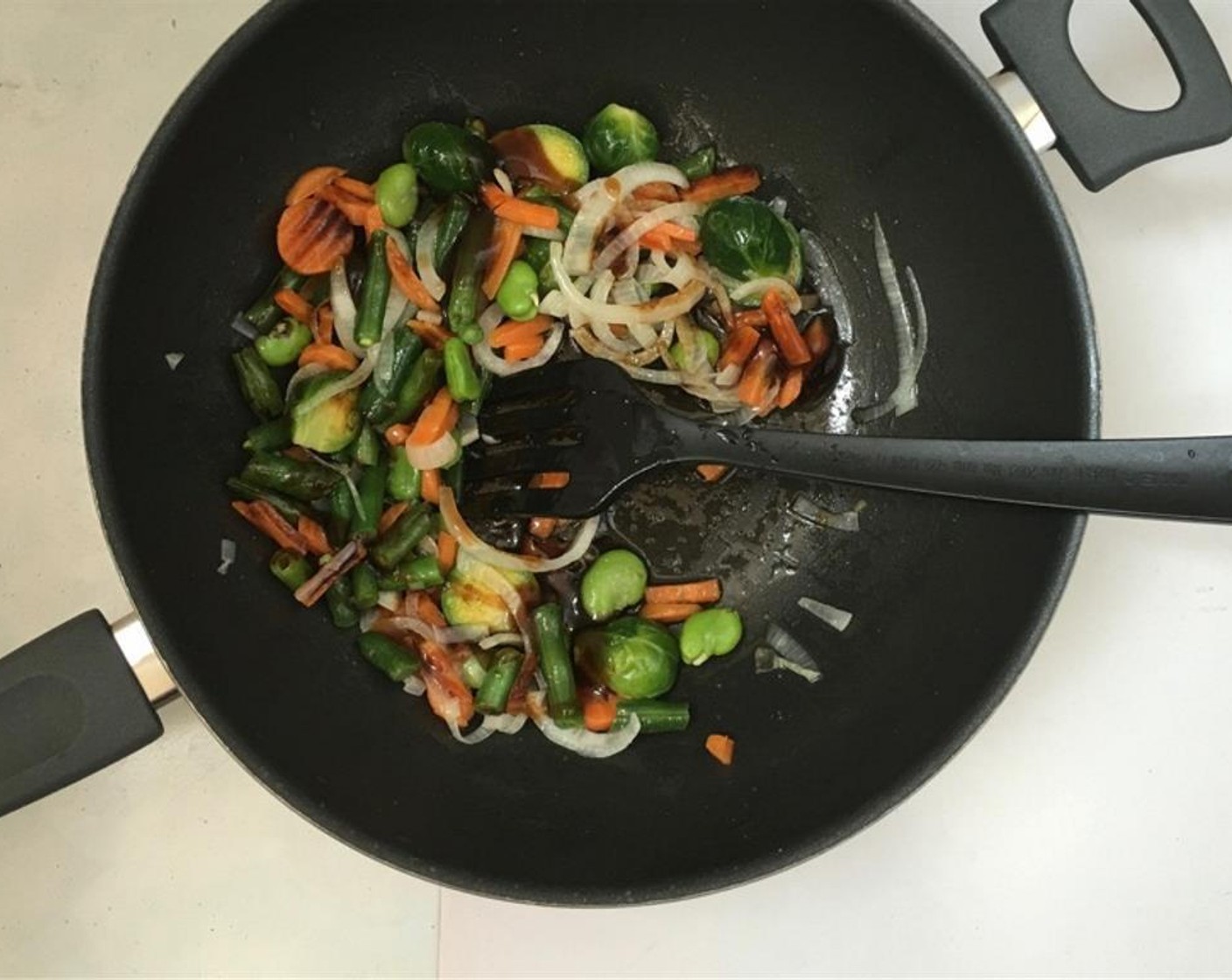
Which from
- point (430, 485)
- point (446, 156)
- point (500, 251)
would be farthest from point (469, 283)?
point (430, 485)

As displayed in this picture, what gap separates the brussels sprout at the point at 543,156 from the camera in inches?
65.5

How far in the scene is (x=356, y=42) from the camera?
1.57 m

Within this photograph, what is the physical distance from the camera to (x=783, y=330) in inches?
66.5

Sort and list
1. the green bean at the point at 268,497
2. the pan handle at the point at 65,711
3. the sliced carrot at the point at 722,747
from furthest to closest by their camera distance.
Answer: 1. the sliced carrot at the point at 722,747
2. the green bean at the point at 268,497
3. the pan handle at the point at 65,711

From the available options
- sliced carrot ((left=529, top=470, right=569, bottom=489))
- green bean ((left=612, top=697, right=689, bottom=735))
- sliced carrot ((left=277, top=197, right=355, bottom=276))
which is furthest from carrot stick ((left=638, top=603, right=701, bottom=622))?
sliced carrot ((left=277, top=197, right=355, bottom=276))

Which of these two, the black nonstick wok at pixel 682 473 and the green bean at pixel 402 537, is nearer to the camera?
the black nonstick wok at pixel 682 473

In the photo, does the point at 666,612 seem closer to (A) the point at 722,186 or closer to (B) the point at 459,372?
(B) the point at 459,372

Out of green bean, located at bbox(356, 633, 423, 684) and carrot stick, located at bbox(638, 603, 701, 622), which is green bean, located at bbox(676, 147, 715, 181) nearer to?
carrot stick, located at bbox(638, 603, 701, 622)

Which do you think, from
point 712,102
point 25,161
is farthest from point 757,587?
point 25,161

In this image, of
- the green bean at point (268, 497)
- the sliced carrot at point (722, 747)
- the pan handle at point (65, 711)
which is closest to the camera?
the pan handle at point (65, 711)

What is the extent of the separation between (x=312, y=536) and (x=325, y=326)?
0.95 ft

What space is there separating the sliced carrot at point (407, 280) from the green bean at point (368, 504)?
234mm

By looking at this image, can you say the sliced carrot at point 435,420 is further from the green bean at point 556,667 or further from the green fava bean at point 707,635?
the green fava bean at point 707,635

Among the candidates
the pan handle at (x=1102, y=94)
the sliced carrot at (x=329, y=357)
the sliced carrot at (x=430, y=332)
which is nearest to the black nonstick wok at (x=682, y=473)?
the pan handle at (x=1102, y=94)
